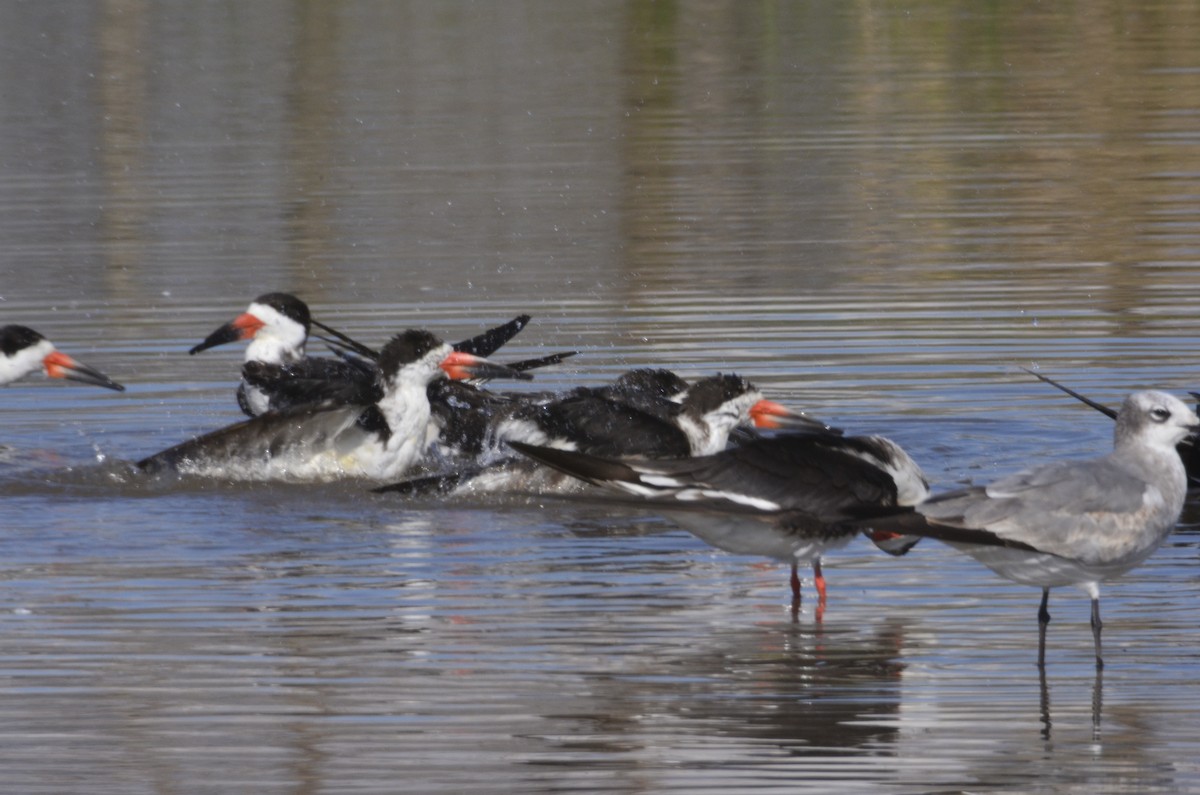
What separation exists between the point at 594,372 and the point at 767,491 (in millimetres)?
5037

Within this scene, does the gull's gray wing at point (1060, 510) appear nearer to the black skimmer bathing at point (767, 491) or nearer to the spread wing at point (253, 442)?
the black skimmer bathing at point (767, 491)

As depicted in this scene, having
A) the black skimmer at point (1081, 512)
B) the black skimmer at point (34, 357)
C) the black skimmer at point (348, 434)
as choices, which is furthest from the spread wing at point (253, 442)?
the black skimmer at point (1081, 512)

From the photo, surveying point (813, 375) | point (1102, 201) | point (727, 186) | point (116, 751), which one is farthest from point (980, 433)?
point (727, 186)

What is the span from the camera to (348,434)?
11266 millimetres

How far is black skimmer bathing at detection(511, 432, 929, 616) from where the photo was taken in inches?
316

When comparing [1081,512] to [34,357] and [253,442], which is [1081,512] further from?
[34,357]

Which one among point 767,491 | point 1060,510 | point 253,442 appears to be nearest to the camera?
→ point 1060,510

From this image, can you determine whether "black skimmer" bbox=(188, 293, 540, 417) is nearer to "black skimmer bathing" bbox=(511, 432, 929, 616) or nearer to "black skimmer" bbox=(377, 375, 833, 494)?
"black skimmer" bbox=(377, 375, 833, 494)

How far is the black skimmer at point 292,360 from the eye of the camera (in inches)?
459

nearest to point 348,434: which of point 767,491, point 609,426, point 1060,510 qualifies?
point 609,426

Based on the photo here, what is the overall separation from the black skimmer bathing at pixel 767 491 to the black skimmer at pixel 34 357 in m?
5.09

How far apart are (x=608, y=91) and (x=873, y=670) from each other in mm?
21145

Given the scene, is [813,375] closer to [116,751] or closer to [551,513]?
[551,513]

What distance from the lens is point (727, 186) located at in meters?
20.6
